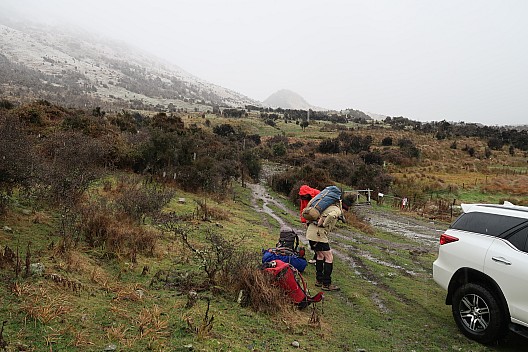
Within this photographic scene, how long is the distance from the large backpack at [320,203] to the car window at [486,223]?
216 centimetres

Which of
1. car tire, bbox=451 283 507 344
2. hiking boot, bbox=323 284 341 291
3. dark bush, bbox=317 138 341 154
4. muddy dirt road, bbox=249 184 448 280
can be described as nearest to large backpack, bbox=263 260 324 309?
hiking boot, bbox=323 284 341 291

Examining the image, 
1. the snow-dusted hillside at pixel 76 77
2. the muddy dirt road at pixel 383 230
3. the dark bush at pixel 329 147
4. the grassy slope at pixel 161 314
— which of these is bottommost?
the muddy dirt road at pixel 383 230

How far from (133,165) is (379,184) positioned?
1878 centimetres

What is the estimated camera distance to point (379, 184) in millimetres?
28281

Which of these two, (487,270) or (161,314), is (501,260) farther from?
(161,314)

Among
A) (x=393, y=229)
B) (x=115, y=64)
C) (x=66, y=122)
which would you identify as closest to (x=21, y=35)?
(x=115, y=64)

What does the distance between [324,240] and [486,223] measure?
8.97 ft

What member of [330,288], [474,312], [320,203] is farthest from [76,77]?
[474,312]

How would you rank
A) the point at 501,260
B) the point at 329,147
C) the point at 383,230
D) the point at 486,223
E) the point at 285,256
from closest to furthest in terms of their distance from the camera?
1. the point at 501,260
2. the point at 486,223
3. the point at 285,256
4. the point at 383,230
5. the point at 329,147

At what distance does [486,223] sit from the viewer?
5.30 m

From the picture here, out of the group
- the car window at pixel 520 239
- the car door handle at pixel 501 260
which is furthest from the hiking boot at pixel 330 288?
the car window at pixel 520 239

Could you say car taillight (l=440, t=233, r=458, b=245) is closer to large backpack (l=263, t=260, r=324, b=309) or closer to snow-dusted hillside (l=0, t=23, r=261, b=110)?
large backpack (l=263, t=260, r=324, b=309)

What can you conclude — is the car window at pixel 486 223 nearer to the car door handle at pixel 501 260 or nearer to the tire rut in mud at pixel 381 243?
the car door handle at pixel 501 260

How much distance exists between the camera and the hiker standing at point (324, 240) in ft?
22.6
